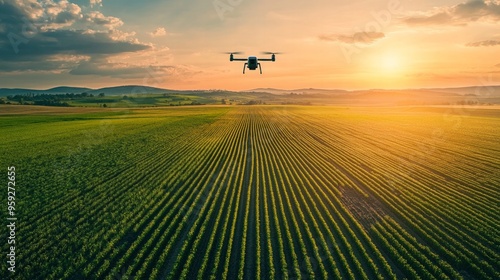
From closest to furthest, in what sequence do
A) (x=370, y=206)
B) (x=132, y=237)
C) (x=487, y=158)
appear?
(x=132, y=237) < (x=370, y=206) < (x=487, y=158)

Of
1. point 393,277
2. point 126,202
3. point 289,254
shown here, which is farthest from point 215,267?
point 126,202

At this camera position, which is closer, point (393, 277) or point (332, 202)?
point (393, 277)

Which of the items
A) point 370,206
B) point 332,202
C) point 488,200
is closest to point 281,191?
point 332,202

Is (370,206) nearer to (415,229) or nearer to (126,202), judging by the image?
(415,229)

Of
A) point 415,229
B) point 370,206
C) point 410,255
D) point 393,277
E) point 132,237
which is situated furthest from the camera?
point 370,206

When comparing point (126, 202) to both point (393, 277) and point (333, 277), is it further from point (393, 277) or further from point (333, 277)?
point (393, 277)

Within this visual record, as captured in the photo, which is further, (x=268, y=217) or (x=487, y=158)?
(x=487, y=158)
